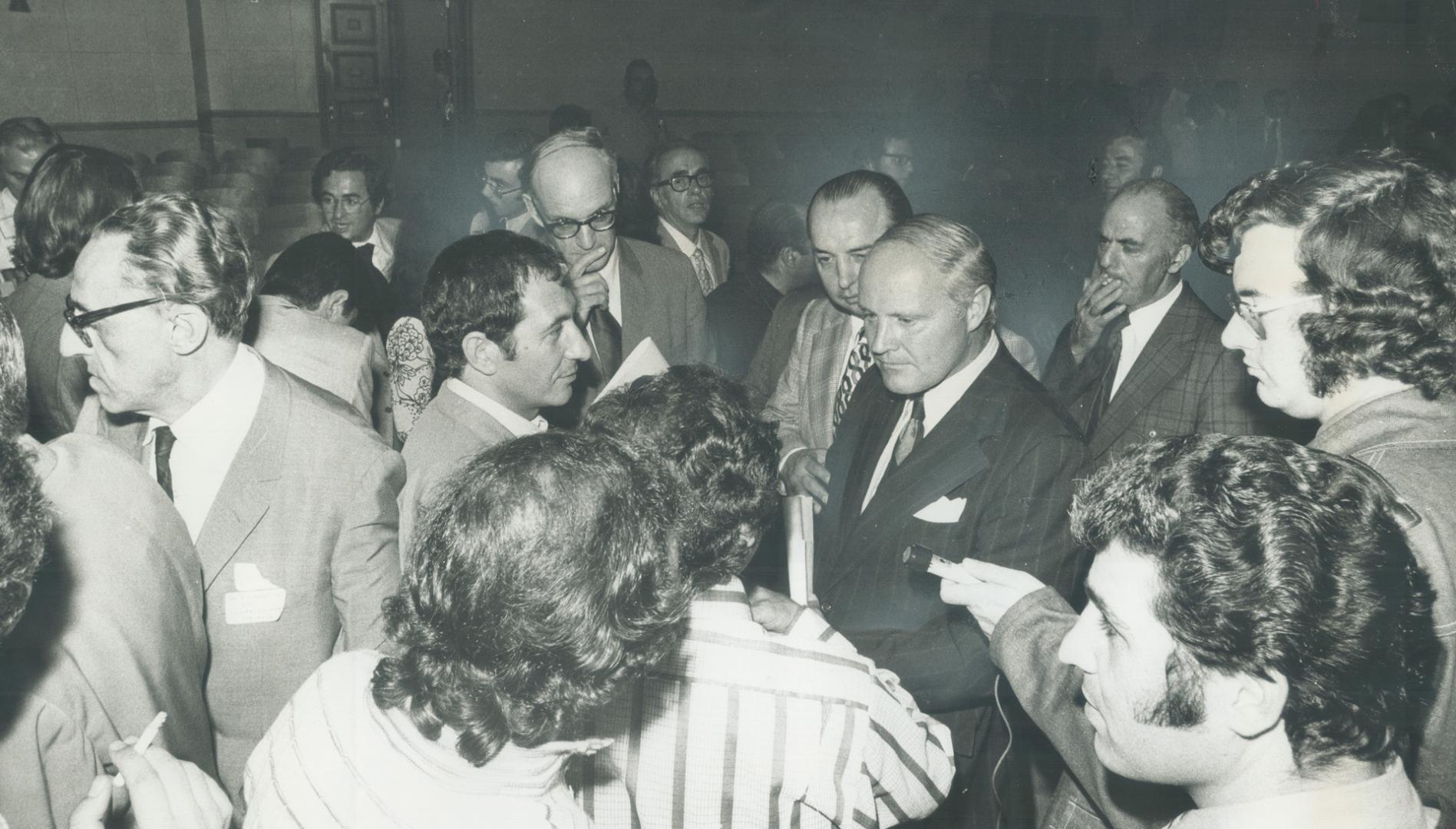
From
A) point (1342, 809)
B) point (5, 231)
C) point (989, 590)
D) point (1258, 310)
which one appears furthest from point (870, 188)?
point (5, 231)

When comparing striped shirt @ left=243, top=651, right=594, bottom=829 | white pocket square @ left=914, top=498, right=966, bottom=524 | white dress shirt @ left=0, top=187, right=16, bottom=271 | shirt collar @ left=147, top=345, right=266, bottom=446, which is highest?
shirt collar @ left=147, top=345, right=266, bottom=446

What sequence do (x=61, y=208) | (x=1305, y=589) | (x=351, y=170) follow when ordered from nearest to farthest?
1. (x=1305, y=589)
2. (x=61, y=208)
3. (x=351, y=170)

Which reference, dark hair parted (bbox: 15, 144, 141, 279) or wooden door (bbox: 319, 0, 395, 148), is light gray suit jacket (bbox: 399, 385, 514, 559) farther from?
wooden door (bbox: 319, 0, 395, 148)

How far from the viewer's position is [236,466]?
190 cm

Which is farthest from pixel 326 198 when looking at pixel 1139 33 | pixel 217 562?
pixel 1139 33

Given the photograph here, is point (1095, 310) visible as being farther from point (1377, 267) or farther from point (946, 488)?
point (1377, 267)

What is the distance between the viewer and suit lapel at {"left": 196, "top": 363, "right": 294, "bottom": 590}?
6.12ft

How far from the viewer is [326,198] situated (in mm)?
4852

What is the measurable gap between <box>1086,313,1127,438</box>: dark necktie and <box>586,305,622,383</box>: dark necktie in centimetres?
164

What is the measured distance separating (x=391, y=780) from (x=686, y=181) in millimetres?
4229

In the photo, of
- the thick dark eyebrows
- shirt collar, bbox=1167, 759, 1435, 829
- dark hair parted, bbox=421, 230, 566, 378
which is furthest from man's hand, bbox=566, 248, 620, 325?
shirt collar, bbox=1167, 759, 1435, 829

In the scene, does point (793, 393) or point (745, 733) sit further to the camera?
point (793, 393)

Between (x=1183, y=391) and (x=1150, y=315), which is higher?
(x=1150, y=315)

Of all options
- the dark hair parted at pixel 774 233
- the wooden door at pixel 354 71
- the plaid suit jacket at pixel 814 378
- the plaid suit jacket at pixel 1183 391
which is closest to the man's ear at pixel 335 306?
the plaid suit jacket at pixel 814 378
